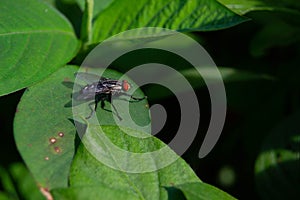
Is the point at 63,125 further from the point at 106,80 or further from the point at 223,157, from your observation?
the point at 223,157

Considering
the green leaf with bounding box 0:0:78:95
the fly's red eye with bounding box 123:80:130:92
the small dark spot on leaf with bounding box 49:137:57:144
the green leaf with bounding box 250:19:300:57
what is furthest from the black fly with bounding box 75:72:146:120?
the green leaf with bounding box 250:19:300:57

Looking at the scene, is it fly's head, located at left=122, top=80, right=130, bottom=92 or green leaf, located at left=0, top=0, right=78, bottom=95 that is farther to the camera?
fly's head, located at left=122, top=80, right=130, bottom=92

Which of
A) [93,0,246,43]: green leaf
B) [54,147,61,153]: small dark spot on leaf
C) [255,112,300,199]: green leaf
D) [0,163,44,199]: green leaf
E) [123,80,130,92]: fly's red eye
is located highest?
[93,0,246,43]: green leaf

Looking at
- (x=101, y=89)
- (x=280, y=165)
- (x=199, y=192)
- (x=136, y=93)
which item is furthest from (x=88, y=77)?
(x=280, y=165)

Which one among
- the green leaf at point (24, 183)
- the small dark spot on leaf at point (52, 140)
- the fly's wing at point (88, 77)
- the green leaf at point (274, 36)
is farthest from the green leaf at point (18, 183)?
the green leaf at point (274, 36)

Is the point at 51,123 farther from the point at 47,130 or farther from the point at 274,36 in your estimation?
the point at 274,36

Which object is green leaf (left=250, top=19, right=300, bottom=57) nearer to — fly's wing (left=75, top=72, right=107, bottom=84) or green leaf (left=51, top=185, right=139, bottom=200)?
fly's wing (left=75, top=72, right=107, bottom=84)

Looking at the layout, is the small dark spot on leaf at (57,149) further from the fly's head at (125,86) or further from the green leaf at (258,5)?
the green leaf at (258,5)

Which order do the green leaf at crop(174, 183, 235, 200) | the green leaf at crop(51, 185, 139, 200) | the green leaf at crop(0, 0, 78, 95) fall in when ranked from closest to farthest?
the green leaf at crop(51, 185, 139, 200) → the green leaf at crop(174, 183, 235, 200) → the green leaf at crop(0, 0, 78, 95)
